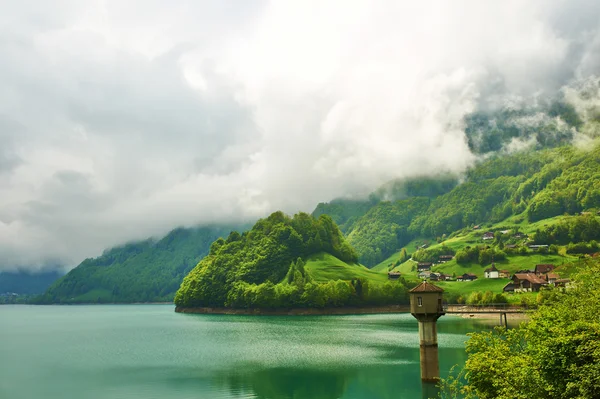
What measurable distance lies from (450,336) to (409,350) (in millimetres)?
19544

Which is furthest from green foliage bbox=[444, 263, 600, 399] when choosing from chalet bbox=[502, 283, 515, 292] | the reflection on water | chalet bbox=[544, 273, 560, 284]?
chalet bbox=[544, 273, 560, 284]

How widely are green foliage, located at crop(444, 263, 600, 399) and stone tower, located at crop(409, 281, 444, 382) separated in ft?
52.7

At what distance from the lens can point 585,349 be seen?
83.9 feet

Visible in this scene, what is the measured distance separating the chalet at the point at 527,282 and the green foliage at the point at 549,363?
15453 centimetres

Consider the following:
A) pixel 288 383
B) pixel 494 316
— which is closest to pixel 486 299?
pixel 494 316

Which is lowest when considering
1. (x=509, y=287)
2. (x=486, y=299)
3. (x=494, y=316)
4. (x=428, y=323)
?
(x=494, y=316)

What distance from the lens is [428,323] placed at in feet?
189

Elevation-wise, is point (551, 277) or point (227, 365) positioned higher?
point (551, 277)

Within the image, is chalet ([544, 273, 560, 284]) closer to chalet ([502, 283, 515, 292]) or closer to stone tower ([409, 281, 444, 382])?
chalet ([502, 283, 515, 292])

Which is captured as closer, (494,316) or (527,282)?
(494,316)

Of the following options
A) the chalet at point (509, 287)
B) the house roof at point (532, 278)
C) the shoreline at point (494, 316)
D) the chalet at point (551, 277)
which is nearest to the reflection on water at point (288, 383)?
the shoreline at point (494, 316)

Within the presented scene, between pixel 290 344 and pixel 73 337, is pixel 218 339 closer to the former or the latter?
pixel 290 344

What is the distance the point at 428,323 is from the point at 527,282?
483 ft

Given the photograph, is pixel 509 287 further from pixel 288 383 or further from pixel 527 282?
pixel 288 383
